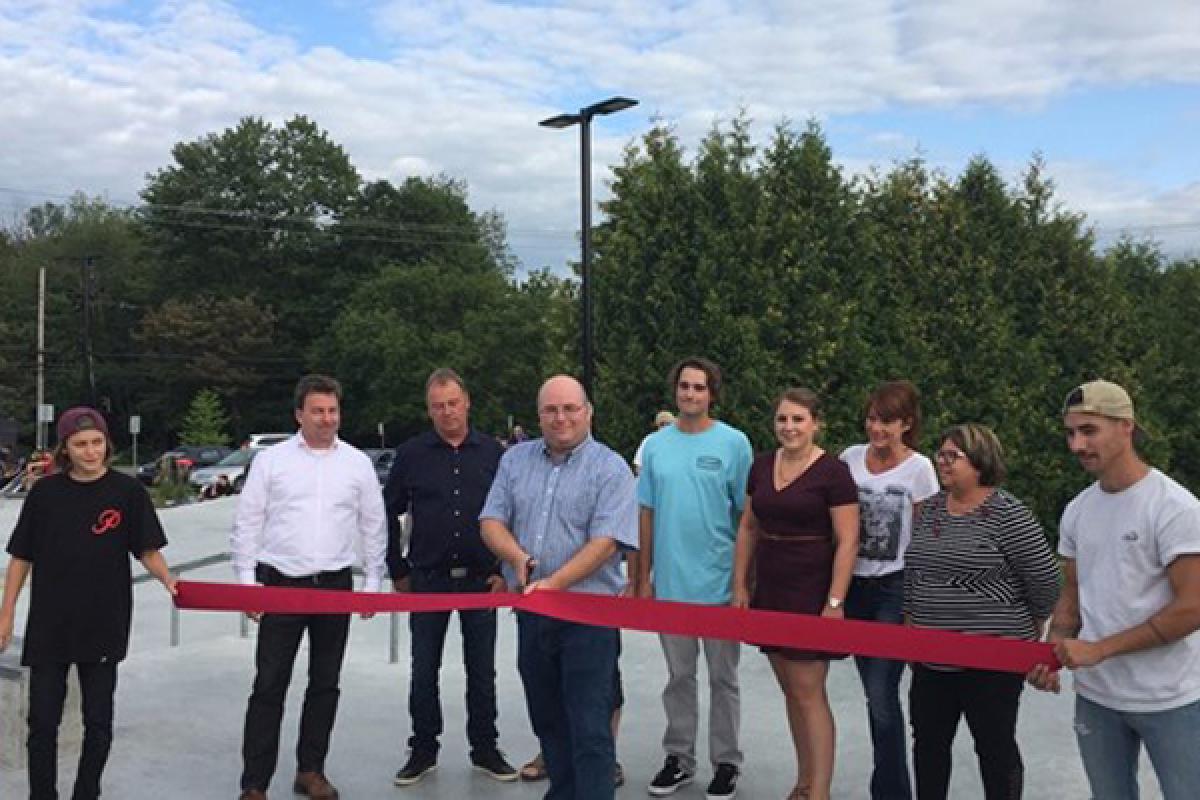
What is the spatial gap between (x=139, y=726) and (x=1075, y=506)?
15.6 feet

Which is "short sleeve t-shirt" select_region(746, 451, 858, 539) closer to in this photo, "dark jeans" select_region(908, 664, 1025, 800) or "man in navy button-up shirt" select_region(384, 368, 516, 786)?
"dark jeans" select_region(908, 664, 1025, 800)

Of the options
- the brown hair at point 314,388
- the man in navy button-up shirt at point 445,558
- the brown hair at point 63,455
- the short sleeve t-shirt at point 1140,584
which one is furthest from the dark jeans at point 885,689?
the brown hair at point 63,455

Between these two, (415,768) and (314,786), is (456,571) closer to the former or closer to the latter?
(415,768)

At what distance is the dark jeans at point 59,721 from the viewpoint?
4.06m

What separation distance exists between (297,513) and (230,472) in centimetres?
2473

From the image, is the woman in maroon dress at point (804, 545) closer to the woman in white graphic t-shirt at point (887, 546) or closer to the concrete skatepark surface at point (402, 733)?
the woman in white graphic t-shirt at point (887, 546)

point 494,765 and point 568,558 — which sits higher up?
point 568,558

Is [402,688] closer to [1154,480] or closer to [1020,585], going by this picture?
[1020,585]

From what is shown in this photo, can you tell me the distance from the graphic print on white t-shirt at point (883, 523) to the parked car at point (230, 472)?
23.8 meters

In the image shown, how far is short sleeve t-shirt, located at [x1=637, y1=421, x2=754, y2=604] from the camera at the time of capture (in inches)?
177

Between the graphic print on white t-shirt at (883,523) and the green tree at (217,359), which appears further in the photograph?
the green tree at (217,359)

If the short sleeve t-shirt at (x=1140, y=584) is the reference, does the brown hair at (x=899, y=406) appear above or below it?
above

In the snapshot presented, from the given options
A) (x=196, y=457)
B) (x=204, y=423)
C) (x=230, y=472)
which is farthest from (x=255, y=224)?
(x=230, y=472)

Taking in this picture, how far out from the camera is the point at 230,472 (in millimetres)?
27750
